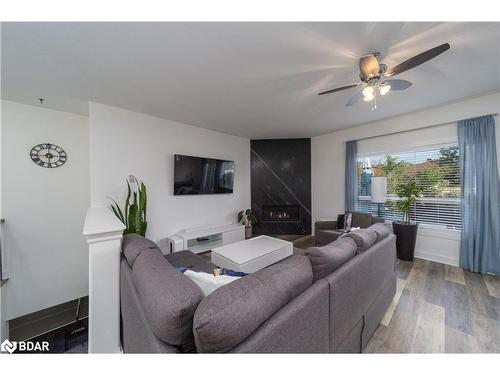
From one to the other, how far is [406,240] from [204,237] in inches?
138

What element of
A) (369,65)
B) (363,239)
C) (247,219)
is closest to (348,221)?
(363,239)

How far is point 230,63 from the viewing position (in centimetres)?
167

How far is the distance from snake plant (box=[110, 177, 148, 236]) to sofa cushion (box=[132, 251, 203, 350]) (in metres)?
1.90

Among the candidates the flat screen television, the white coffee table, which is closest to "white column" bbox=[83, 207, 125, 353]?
the white coffee table

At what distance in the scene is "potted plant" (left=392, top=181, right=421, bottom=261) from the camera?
2.78 m

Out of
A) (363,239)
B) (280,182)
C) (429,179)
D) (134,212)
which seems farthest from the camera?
(280,182)

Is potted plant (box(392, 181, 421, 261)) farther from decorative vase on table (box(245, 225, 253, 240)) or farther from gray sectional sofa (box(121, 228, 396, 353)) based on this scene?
decorative vase on table (box(245, 225, 253, 240))

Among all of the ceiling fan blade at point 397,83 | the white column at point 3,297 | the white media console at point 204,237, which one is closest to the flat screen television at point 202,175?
the white media console at point 204,237

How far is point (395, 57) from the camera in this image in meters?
1.60

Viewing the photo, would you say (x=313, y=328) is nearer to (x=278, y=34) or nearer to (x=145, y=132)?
(x=278, y=34)

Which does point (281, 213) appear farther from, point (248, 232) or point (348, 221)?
point (348, 221)

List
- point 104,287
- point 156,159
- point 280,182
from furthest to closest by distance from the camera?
point 280,182 → point 156,159 → point 104,287

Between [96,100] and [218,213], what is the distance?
2738 millimetres

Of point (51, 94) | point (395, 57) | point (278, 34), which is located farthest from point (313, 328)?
point (51, 94)
